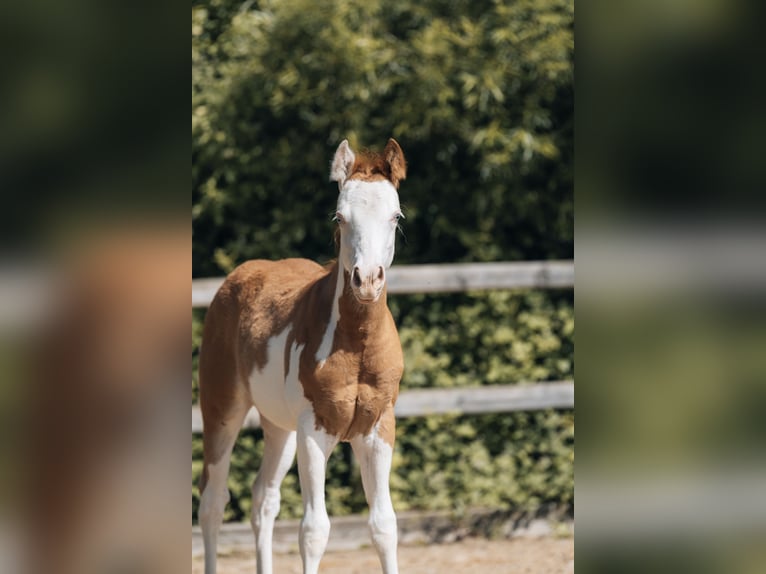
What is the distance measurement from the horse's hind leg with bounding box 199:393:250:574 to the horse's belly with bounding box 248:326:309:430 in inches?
9.2

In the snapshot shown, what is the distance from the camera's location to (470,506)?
5.94m

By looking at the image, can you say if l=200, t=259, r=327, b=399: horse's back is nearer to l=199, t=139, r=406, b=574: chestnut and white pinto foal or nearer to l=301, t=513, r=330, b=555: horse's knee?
l=199, t=139, r=406, b=574: chestnut and white pinto foal

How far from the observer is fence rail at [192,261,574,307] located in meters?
5.56

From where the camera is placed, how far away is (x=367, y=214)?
10.3 feet

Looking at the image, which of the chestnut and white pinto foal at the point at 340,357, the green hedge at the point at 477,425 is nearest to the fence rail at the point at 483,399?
the green hedge at the point at 477,425

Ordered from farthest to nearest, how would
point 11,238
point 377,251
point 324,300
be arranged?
point 324,300, point 377,251, point 11,238

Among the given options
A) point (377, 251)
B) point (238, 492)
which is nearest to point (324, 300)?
point (377, 251)

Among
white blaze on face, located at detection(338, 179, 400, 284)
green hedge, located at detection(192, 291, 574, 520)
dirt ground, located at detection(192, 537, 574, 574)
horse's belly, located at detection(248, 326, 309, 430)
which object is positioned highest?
white blaze on face, located at detection(338, 179, 400, 284)

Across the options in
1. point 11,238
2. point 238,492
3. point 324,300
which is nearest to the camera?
point 11,238

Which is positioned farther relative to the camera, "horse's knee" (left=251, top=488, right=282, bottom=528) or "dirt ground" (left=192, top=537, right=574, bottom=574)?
"dirt ground" (left=192, top=537, right=574, bottom=574)

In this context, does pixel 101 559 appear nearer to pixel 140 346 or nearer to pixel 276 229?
pixel 140 346

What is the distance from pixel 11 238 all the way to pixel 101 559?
10.6 inches

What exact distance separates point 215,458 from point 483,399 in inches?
77.9

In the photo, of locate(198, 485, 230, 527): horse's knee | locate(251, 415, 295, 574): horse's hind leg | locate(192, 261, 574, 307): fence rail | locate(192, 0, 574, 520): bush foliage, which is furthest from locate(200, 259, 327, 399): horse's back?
locate(192, 0, 574, 520): bush foliage
